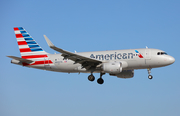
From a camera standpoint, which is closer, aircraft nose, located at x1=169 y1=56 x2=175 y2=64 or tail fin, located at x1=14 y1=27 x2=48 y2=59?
aircraft nose, located at x1=169 y1=56 x2=175 y2=64

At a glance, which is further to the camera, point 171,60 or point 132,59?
point 171,60

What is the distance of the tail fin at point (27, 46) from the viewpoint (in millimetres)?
46750

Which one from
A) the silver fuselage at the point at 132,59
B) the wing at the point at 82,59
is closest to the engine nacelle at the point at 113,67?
the silver fuselage at the point at 132,59

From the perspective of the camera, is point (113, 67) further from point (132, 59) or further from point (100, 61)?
point (132, 59)

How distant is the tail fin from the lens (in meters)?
46.8

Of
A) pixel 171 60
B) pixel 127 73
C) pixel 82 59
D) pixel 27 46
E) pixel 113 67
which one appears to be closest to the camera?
pixel 113 67

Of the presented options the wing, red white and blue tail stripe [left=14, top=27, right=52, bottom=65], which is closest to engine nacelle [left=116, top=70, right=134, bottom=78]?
the wing

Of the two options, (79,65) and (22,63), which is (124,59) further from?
(22,63)

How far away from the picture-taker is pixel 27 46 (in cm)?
4794

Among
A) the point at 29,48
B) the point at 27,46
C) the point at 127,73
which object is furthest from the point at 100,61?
the point at 27,46

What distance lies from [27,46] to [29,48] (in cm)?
64

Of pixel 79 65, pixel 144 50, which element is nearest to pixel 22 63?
pixel 79 65

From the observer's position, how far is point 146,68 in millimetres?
42844

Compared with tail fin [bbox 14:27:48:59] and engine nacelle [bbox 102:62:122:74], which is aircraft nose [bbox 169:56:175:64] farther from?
tail fin [bbox 14:27:48:59]
